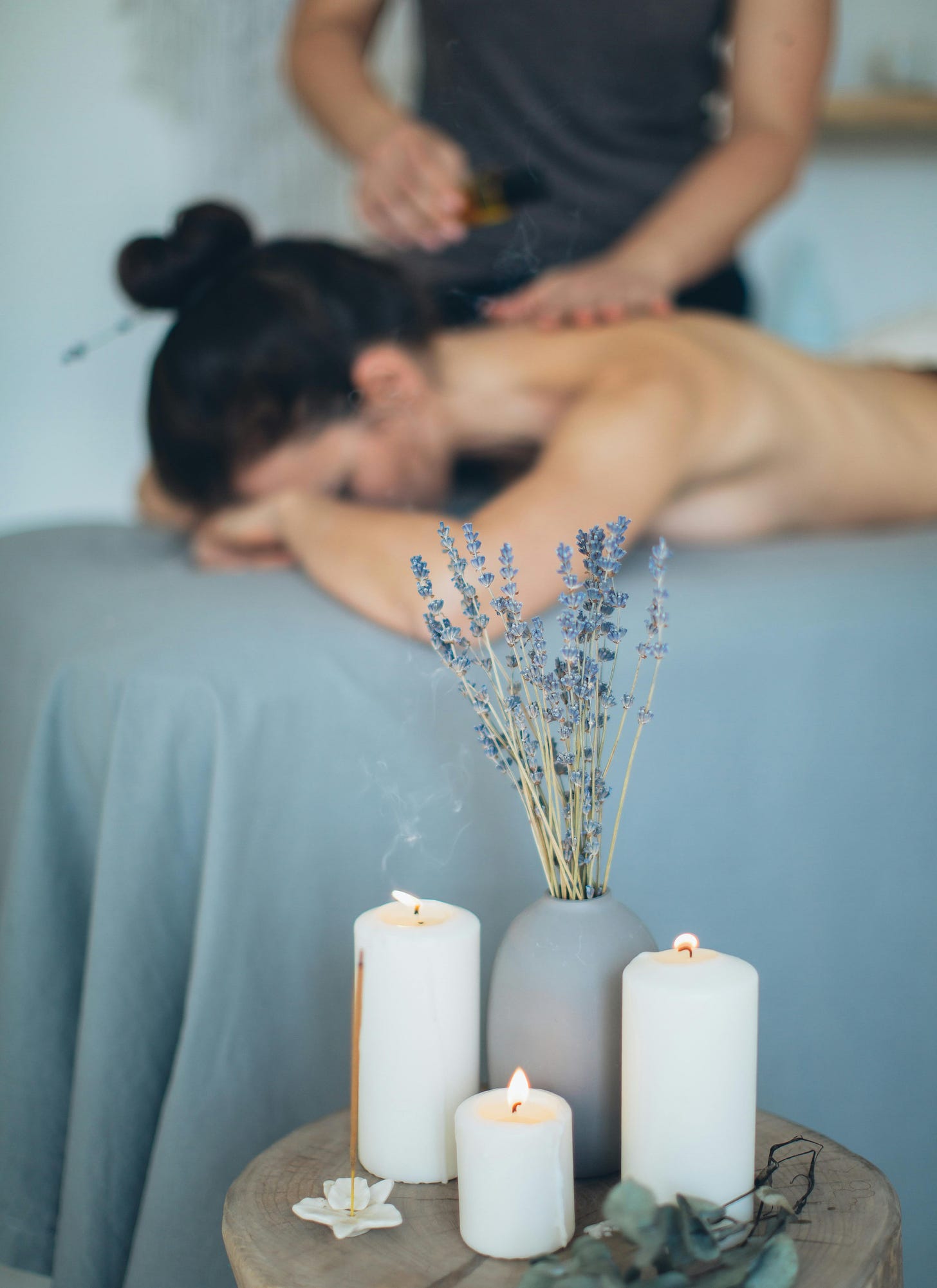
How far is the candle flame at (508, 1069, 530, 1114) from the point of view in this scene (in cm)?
48

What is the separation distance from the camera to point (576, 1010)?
523mm

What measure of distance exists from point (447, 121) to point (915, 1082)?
33.4 inches


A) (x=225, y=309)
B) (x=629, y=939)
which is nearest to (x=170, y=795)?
(x=629, y=939)

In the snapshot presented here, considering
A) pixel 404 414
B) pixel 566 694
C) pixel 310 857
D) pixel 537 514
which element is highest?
pixel 404 414

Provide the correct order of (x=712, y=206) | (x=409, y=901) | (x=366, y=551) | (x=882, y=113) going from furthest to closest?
(x=882, y=113)
(x=712, y=206)
(x=366, y=551)
(x=409, y=901)

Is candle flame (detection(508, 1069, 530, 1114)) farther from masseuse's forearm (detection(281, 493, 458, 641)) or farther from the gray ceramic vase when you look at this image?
masseuse's forearm (detection(281, 493, 458, 641))

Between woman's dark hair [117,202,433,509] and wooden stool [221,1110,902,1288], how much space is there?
0.60 meters

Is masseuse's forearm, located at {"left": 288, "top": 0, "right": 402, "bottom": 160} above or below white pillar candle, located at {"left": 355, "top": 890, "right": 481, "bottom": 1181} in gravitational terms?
above

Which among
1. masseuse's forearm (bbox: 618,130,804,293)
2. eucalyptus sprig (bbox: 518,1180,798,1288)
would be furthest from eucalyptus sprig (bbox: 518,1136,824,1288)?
masseuse's forearm (bbox: 618,130,804,293)

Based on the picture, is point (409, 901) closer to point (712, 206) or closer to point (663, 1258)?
point (663, 1258)

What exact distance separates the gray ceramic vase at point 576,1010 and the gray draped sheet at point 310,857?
0.21 metres

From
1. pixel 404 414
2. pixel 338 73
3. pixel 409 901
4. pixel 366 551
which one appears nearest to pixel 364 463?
pixel 404 414

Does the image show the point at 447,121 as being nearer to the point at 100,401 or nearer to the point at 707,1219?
the point at 100,401

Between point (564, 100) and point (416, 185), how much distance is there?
148mm
